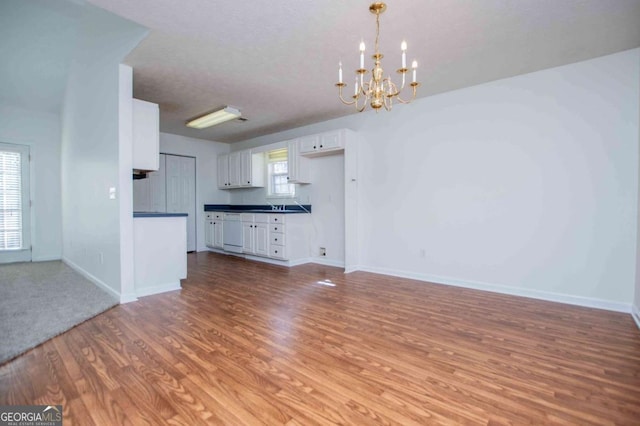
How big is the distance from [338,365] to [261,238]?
12.2 feet

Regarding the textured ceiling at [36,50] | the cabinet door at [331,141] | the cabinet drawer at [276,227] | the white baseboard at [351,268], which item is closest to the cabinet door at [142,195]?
the textured ceiling at [36,50]

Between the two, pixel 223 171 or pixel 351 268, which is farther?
pixel 223 171

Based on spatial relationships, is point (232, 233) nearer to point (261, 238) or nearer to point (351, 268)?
point (261, 238)

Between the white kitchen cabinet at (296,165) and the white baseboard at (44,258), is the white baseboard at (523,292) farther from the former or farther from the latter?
the white baseboard at (44,258)

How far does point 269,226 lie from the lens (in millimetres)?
5273

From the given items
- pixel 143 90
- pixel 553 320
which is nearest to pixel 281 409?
pixel 553 320

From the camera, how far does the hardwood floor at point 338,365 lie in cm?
150

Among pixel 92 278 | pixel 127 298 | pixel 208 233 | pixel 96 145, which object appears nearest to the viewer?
pixel 127 298

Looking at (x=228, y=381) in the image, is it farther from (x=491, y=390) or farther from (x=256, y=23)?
(x=256, y=23)

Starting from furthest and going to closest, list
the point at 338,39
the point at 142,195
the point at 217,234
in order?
1. the point at 217,234
2. the point at 142,195
3. the point at 338,39

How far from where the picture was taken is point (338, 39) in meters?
2.64

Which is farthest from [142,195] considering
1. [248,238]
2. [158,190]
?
[248,238]

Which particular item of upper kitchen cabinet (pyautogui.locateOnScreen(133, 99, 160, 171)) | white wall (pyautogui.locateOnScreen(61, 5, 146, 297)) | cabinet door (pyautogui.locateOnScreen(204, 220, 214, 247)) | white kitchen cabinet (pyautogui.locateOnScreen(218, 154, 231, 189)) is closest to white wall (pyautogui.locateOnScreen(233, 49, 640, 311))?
upper kitchen cabinet (pyautogui.locateOnScreen(133, 99, 160, 171))

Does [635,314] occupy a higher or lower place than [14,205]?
lower
